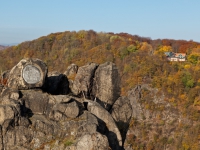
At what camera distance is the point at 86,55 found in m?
55.4

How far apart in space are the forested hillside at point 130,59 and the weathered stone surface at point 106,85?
2225 cm

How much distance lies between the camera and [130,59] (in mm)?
51875

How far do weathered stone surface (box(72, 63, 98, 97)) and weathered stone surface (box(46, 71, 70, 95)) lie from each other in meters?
0.60

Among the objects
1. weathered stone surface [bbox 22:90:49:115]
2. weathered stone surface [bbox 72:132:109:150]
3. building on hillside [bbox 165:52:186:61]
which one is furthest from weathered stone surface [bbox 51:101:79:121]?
building on hillside [bbox 165:52:186:61]

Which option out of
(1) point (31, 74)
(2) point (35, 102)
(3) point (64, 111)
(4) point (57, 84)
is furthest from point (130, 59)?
(3) point (64, 111)

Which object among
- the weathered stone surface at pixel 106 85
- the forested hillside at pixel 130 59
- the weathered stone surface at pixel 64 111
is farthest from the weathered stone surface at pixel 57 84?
the forested hillside at pixel 130 59

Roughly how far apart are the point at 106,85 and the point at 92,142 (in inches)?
377

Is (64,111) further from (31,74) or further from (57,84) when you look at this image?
(57,84)

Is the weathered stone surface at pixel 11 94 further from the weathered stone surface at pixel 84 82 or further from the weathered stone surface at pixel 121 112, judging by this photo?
the weathered stone surface at pixel 84 82

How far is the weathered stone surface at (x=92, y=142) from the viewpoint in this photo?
13109 mm

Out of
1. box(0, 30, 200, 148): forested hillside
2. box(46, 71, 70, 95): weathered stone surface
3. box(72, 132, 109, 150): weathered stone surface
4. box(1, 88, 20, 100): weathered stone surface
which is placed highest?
box(1, 88, 20, 100): weathered stone surface

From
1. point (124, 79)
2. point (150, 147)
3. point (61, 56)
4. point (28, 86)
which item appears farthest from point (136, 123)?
point (28, 86)

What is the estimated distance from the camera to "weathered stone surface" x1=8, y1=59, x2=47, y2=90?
15961 mm

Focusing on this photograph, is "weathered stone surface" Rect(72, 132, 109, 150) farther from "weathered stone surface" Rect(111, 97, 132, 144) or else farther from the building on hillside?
the building on hillside
